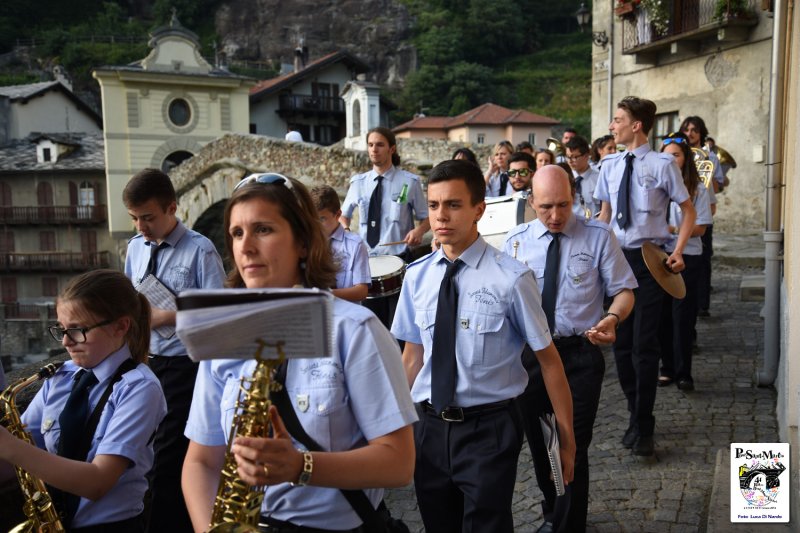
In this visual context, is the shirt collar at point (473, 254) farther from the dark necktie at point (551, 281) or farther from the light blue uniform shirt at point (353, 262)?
the light blue uniform shirt at point (353, 262)

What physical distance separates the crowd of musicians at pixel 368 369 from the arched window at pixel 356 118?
28844 millimetres

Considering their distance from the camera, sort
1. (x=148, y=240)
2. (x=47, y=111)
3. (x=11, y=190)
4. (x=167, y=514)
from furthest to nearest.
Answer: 1. (x=47, y=111)
2. (x=11, y=190)
3. (x=148, y=240)
4. (x=167, y=514)

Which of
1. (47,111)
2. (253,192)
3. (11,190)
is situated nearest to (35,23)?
(47,111)

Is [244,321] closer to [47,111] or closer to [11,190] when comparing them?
[11,190]

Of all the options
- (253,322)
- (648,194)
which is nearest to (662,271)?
(648,194)

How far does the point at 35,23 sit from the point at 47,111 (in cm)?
3124

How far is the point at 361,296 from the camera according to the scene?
5.35m

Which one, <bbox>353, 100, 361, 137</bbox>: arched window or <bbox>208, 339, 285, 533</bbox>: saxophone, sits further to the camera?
<bbox>353, 100, 361, 137</bbox>: arched window

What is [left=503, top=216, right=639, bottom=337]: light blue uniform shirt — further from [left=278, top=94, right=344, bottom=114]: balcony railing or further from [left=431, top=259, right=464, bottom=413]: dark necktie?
[left=278, top=94, right=344, bottom=114]: balcony railing

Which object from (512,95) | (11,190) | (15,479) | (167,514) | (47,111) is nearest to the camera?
(15,479)

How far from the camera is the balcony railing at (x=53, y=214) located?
136 feet

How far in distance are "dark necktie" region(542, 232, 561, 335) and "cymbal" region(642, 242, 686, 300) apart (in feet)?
4.26

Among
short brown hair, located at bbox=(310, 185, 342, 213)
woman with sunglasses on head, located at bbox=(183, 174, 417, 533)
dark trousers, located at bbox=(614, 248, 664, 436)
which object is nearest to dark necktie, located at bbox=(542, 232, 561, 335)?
dark trousers, located at bbox=(614, 248, 664, 436)

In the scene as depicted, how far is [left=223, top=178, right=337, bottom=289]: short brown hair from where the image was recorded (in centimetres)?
204
